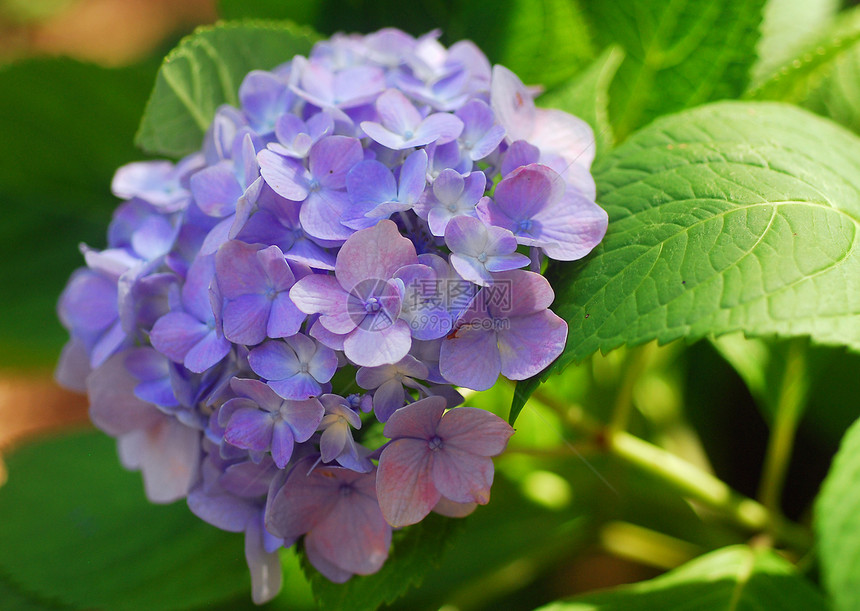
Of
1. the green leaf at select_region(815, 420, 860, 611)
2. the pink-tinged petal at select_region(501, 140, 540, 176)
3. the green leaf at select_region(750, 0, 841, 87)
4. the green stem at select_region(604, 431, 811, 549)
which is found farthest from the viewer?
the green leaf at select_region(750, 0, 841, 87)

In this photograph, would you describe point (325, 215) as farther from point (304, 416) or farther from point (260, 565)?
point (260, 565)

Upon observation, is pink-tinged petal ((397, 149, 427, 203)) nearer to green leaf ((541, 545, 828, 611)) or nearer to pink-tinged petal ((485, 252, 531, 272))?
pink-tinged petal ((485, 252, 531, 272))

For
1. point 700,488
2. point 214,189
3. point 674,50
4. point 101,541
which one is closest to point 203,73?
point 214,189

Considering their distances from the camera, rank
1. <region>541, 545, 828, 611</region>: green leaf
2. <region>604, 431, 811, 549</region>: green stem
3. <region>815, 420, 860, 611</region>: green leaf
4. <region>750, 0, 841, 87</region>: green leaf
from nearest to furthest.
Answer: <region>815, 420, 860, 611</region>: green leaf < <region>541, 545, 828, 611</region>: green leaf < <region>604, 431, 811, 549</region>: green stem < <region>750, 0, 841, 87</region>: green leaf

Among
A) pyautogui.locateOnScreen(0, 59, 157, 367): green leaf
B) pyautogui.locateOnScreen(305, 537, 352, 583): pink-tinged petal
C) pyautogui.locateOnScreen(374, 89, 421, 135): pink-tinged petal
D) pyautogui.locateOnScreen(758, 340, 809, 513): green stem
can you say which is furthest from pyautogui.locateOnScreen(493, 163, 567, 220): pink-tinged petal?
pyautogui.locateOnScreen(0, 59, 157, 367): green leaf

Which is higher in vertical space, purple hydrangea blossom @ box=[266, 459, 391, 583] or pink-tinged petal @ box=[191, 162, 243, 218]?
pink-tinged petal @ box=[191, 162, 243, 218]

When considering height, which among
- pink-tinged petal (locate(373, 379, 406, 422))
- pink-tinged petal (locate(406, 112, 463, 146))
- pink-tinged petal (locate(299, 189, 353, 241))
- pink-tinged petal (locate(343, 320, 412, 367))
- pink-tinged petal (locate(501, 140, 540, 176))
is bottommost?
pink-tinged petal (locate(373, 379, 406, 422))

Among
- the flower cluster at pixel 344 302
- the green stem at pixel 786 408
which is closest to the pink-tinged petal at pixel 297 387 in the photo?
the flower cluster at pixel 344 302

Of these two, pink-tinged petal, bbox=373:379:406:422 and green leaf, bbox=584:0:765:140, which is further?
green leaf, bbox=584:0:765:140

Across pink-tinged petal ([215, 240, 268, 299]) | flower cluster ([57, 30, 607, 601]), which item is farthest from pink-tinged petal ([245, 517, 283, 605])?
pink-tinged petal ([215, 240, 268, 299])
